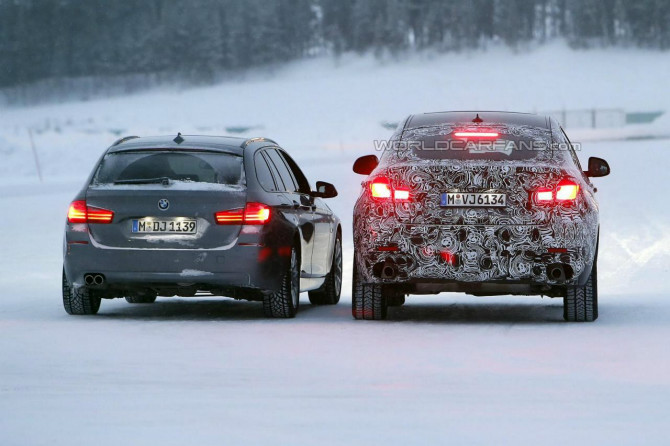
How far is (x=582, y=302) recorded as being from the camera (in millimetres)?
12297

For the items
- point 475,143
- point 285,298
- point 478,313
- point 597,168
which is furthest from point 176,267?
point 597,168

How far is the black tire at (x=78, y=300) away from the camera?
1280 cm

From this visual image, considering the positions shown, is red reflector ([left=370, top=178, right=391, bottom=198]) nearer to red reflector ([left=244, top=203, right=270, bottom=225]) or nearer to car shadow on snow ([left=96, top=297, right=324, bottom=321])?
red reflector ([left=244, top=203, right=270, bottom=225])

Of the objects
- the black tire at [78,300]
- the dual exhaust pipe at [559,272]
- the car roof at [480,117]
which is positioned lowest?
the black tire at [78,300]

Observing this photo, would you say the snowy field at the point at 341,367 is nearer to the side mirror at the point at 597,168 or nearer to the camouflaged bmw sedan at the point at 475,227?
the camouflaged bmw sedan at the point at 475,227

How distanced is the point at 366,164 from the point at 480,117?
1.02 m

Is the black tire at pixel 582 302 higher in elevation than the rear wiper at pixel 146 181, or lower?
lower

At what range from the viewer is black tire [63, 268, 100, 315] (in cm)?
1280

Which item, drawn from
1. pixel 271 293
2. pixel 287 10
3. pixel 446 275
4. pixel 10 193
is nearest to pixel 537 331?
pixel 446 275

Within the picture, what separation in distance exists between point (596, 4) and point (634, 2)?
4882mm

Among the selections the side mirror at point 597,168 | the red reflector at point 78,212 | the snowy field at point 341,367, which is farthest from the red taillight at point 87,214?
the side mirror at point 597,168

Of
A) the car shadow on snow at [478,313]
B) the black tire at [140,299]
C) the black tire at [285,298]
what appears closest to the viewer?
the black tire at [285,298]

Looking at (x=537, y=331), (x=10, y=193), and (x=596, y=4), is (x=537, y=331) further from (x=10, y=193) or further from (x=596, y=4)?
(x=596, y=4)

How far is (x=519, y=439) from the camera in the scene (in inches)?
250
